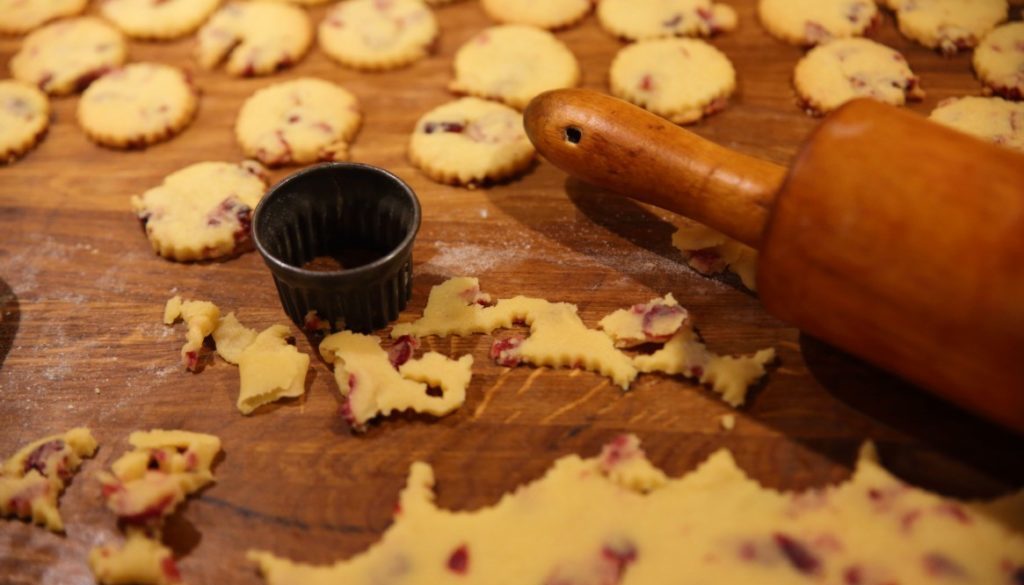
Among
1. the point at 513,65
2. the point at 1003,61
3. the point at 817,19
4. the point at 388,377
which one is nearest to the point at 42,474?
the point at 388,377

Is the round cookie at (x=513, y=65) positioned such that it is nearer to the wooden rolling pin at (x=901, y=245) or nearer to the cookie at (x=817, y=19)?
the cookie at (x=817, y=19)

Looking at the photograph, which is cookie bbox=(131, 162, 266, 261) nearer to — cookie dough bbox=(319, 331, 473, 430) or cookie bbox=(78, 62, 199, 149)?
cookie bbox=(78, 62, 199, 149)

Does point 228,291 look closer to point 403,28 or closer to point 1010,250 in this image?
point 403,28

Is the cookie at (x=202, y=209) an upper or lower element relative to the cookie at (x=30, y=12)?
lower

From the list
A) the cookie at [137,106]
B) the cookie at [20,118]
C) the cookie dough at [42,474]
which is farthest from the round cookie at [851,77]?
the cookie at [20,118]

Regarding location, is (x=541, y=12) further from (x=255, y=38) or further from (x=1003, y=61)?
(x=1003, y=61)
